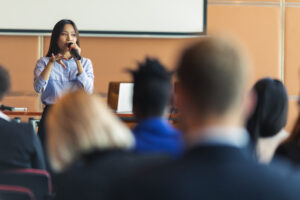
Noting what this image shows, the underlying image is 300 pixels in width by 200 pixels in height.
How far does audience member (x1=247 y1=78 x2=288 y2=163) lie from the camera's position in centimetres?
212

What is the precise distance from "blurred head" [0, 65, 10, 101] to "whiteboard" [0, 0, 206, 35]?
3.01m

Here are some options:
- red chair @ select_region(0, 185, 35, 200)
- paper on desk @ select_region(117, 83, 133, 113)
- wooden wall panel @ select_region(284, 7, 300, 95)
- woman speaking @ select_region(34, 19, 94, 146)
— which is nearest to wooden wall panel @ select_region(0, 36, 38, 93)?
woman speaking @ select_region(34, 19, 94, 146)

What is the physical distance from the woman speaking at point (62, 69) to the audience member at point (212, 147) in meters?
2.87

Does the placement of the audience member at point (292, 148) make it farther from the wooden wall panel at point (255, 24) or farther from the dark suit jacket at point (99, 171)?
the wooden wall panel at point (255, 24)

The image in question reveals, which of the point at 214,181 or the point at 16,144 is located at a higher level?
the point at 214,181

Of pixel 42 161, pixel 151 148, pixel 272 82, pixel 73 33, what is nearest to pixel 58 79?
pixel 73 33

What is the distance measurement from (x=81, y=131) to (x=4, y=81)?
1.46 meters

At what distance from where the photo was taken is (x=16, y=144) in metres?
2.10

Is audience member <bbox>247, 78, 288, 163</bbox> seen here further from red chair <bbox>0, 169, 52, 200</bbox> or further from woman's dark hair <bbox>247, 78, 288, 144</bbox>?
red chair <bbox>0, 169, 52, 200</bbox>

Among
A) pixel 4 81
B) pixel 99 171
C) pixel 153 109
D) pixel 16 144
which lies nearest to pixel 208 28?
pixel 4 81

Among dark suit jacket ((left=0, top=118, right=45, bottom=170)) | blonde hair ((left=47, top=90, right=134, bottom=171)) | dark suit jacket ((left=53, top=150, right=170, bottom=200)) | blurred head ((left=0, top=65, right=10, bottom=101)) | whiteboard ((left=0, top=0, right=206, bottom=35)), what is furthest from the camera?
whiteboard ((left=0, top=0, right=206, bottom=35))

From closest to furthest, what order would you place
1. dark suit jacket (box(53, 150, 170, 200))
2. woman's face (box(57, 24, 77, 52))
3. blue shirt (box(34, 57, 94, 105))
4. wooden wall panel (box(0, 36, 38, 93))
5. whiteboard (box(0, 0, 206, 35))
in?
1. dark suit jacket (box(53, 150, 170, 200))
2. blue shirt (box(34, 57, 94, 105))
3. woman's face (box(57, 24, 77, 52))
4. whiteboard (box(0, 0, 206, 35))
5. wooden wall panel (box(0, 36, 38, 93))

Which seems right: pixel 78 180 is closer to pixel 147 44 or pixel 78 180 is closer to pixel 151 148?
pixel 151 148

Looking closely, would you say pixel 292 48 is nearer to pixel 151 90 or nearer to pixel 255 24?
pixel 255 24
